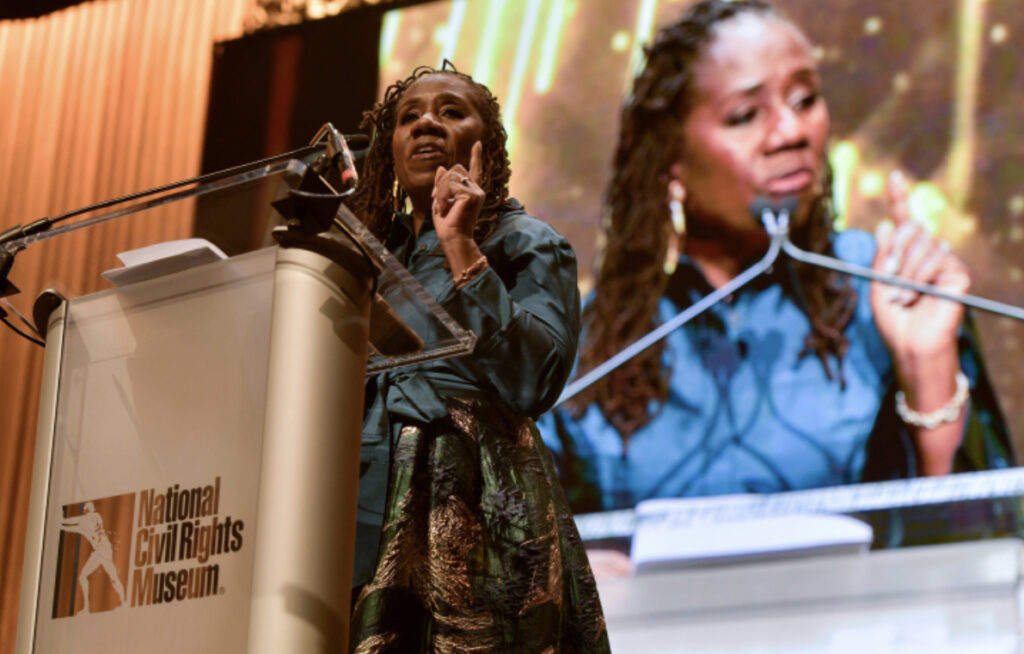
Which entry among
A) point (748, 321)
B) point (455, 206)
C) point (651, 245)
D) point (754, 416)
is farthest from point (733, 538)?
point (455, 206)

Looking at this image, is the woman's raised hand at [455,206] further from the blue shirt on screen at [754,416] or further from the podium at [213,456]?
the blue shirt on screen at [754,416]

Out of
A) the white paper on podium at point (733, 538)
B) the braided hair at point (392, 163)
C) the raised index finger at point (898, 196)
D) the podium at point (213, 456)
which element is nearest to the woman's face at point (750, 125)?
the raised index finger at point (898, 196)

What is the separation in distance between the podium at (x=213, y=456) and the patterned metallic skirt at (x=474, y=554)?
0.96 ft

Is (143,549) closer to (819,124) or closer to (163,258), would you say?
(163,258)

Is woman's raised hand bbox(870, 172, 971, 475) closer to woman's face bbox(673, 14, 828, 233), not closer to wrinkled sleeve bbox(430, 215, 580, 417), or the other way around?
woman's face bbox(673, 14, 828, 233)

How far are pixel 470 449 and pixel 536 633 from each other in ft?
0.65

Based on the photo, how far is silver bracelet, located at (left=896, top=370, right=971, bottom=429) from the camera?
294 cm

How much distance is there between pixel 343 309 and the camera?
3.34 feet

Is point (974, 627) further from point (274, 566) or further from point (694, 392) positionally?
point (274, 566)

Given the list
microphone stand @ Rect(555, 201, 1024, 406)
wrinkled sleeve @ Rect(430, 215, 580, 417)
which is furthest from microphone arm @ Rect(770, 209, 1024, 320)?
wrinkled sleeve @ Rect(430, 215, 580, 417)

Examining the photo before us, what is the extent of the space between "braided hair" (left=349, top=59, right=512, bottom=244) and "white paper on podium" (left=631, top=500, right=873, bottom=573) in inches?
62.8

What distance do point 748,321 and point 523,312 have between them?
1945mm

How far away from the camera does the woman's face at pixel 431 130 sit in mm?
1545

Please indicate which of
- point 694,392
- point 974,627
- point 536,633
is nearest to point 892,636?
point 974,627
